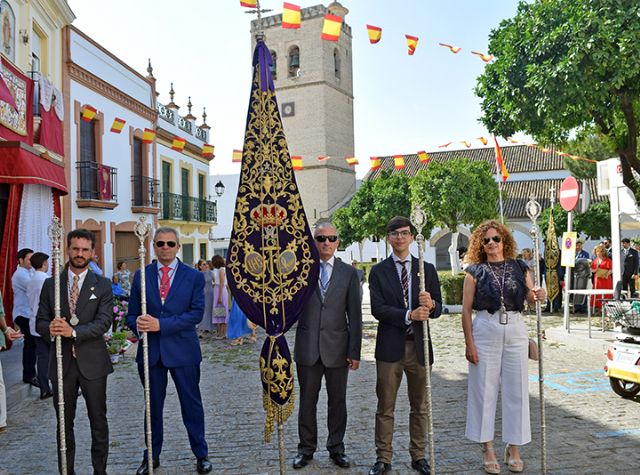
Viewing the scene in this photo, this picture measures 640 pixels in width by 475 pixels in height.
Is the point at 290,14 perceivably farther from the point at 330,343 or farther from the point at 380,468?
the point at 380,468

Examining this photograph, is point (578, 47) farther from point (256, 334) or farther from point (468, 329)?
point (256, 334)

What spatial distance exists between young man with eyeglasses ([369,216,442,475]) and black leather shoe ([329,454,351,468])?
241 mm

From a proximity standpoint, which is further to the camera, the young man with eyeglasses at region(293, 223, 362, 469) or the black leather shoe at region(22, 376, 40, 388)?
the black leather shoe at region(22, 376, 40, 388)

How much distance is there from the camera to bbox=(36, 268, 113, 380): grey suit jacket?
4203 millimetres

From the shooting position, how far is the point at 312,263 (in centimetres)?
447

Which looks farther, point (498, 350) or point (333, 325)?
point (333, 325)

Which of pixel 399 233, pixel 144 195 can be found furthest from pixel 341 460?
pixel 144 195

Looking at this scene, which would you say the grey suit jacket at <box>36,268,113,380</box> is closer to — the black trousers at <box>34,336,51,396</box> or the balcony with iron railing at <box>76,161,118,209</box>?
the black trousers at <box>34,336,51,396</box>

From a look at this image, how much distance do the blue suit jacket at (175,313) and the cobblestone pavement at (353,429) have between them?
91 centimetres

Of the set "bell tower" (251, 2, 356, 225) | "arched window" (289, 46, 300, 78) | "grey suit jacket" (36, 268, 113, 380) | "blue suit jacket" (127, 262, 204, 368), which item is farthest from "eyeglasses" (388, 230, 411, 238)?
"arched window" (289, 46, 300, 78)

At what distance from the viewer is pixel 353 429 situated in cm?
561

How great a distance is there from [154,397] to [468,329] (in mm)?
2376

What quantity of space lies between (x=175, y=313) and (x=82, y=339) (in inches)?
26.2

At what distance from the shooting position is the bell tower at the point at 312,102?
149 ft
